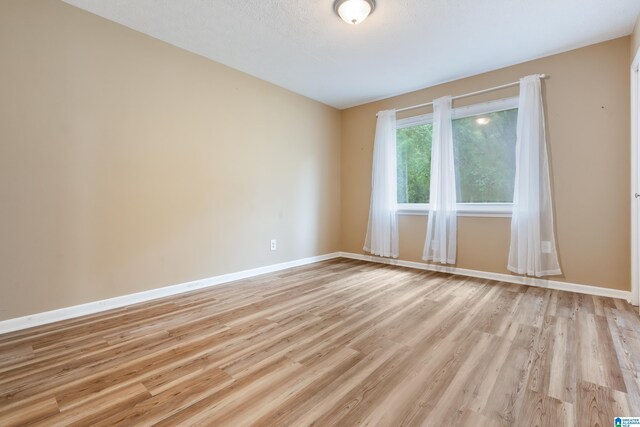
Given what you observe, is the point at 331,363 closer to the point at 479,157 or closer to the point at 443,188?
the point at 443,188

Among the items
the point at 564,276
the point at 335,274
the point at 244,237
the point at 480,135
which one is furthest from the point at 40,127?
the point at 564,276

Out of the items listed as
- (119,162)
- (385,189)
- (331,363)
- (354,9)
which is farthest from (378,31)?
(331,363)

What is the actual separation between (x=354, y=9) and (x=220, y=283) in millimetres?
2942

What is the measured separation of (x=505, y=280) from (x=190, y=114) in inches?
157

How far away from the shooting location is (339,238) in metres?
4.98

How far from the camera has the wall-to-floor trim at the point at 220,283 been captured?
2141 millimetres

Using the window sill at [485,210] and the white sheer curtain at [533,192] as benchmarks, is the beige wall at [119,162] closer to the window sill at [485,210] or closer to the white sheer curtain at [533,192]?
the window sill at [485,210]

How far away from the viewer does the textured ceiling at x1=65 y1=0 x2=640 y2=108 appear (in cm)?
232

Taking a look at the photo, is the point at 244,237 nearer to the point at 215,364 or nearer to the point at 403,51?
the point at 215,364

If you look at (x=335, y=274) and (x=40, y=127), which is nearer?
(x=40, y=127)

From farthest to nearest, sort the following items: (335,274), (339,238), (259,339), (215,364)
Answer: (339,238) → (335,274) → (259,339) → (215,364)

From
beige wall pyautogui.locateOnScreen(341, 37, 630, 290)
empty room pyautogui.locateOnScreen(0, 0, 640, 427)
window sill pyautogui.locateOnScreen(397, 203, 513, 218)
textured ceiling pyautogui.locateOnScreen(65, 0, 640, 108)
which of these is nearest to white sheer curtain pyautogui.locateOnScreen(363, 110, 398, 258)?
empty room pyautogui.locateOnScreen(0, 0, 640, 427)

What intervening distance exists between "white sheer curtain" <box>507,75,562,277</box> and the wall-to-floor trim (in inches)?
7.7

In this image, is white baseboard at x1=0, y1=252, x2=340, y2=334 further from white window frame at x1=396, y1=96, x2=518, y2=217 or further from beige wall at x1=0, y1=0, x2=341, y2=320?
white window frame at x1=396, y1=96, x2=518, y2=217
